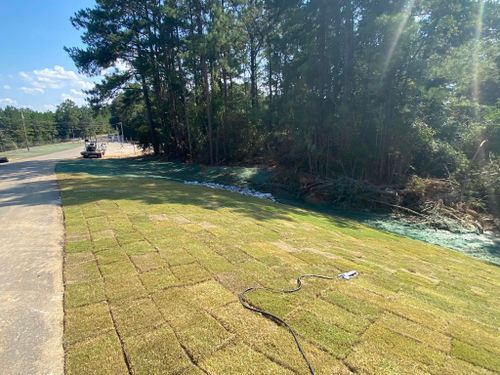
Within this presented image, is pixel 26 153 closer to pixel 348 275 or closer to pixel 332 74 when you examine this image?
pixel 332 74

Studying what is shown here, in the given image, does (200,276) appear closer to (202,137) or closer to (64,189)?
(64,189)

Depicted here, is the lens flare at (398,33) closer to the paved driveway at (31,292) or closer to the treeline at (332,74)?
the treeline at (332,74)

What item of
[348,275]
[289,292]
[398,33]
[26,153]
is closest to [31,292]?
[289,292]

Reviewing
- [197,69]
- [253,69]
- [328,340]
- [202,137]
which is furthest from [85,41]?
[328,340]

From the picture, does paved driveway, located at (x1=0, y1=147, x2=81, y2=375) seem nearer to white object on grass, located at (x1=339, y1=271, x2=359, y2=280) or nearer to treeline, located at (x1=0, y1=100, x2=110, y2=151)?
white object on grass, located at (x1=339, y1=271, x2=359, y2=280)

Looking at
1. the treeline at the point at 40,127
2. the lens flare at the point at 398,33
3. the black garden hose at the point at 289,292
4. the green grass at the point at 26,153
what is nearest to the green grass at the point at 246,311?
the black garden hose at the point at 289,292

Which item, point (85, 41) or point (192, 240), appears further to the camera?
point (85, 41)

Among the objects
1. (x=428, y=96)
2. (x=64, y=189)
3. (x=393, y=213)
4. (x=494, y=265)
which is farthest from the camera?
(x=428, y=96)
